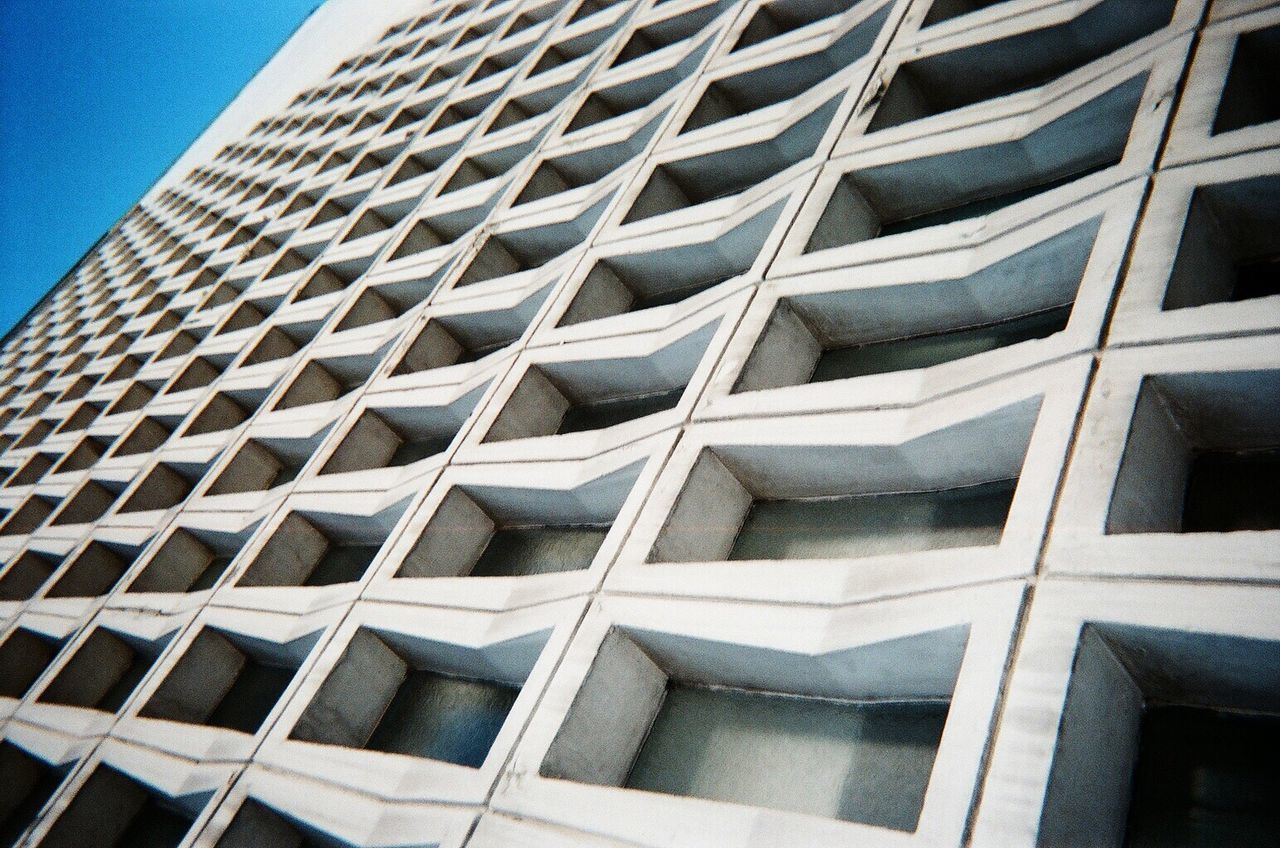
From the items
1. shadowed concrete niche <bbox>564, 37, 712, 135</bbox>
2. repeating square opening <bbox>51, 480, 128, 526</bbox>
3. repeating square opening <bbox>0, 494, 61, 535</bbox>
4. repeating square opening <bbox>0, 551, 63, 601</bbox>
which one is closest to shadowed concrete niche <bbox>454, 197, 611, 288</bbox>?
shadowed concrete niche <bbox>564, 37, 712, 135</bbox>

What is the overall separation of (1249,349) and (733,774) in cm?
163

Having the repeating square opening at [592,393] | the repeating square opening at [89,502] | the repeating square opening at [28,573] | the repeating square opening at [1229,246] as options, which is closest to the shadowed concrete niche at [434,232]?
the repeating square opening at [592,393]

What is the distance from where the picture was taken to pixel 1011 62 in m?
3.51

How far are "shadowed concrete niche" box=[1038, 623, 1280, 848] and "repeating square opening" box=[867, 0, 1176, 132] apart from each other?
8.40 feet

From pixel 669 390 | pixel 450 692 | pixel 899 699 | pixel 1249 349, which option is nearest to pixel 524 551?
pixel 450 692

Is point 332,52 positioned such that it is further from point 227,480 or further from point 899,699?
point 899,699

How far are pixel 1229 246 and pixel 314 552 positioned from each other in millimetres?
4464

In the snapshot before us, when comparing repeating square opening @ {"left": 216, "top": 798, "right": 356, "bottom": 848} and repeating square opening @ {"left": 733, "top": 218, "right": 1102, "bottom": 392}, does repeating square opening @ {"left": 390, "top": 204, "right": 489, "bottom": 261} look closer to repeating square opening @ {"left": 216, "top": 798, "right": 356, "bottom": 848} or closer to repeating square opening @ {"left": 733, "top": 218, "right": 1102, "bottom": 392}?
repeating square opening @ {"left": 733, "top": 218, "right": 1102, "bottom": 392}

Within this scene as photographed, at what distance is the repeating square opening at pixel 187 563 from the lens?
554 cm

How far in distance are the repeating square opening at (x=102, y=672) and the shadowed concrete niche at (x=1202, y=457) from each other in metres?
5.41

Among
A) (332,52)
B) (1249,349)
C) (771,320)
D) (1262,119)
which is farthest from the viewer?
(332,52)

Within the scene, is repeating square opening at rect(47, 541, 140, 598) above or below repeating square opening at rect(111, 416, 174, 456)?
below

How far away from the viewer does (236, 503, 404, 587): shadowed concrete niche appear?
449 centimetres

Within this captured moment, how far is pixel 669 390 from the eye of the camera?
145 inches
